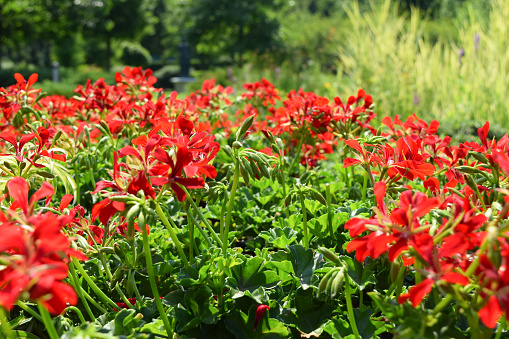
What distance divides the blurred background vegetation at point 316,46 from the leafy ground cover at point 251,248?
4.28 meters

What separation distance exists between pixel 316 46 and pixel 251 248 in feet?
87.8

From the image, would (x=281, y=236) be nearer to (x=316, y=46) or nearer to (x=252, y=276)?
(x=252, y=276)

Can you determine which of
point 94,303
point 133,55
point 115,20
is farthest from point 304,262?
point 133,55

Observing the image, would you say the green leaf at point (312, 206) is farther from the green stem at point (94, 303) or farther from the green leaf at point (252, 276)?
the green stem at point (94, 303)

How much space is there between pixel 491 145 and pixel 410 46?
6.37 metres

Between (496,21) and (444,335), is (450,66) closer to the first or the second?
(496,21)

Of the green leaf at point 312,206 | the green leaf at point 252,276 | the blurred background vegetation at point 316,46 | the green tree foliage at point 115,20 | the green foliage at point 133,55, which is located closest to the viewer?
the green leaf at point 252,276

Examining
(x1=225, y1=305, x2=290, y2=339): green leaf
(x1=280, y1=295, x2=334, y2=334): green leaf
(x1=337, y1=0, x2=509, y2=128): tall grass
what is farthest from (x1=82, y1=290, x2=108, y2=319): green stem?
(x1=337, y1=0, x2=509, y2=128): tall grass

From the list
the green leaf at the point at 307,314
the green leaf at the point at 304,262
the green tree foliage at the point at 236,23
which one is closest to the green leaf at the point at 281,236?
the green leaf at the point at 304,262

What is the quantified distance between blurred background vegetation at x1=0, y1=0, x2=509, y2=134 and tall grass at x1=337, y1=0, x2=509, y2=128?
0.7 inches

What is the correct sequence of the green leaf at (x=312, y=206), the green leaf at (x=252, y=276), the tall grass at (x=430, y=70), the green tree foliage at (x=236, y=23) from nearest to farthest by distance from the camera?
the green leaf at (x=252, y=276) < the green leaf at (x=312, y=206) < the tall grass at (x=430, y=70) < the green tree foliage at (x=236, y=23)

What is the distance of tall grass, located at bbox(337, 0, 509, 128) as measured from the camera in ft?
19.0

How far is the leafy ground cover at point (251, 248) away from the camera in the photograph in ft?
2.50

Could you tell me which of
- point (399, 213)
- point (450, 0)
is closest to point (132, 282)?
point (399, 213)
